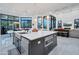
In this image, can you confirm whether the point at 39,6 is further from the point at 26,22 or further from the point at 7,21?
the point at 26,22

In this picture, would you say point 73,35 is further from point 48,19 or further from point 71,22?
point 48,19

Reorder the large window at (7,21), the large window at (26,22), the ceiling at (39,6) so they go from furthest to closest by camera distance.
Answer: the large window at (26,22)
the large window at (7,21)
the ceiling at (39,6)

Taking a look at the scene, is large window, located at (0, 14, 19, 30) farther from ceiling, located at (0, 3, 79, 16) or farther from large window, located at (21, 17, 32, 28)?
ceiling, located at (0, 3, 79, 16)

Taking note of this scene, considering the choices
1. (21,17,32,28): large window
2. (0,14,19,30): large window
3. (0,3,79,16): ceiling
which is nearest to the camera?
(0,3,79,16): ceiling

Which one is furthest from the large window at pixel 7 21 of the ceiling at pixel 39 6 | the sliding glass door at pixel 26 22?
the ceiling at pixel 39 6

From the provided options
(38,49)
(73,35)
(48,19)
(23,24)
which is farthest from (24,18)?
(38,49)

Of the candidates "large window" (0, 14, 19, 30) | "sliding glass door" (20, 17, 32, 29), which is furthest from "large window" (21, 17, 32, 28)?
"large window" (0, 14, 19, 30)

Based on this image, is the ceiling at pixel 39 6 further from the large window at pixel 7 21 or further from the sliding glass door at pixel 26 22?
the sliding glass door at pixel 26 22

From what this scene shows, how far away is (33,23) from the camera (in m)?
13.8

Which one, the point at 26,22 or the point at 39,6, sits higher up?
the point at 39,6

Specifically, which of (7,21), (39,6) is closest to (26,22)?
(7,21)

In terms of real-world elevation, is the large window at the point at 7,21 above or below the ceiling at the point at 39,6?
below

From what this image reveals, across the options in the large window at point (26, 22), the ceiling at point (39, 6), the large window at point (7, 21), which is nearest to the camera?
the ceiling at point (39, 6)
